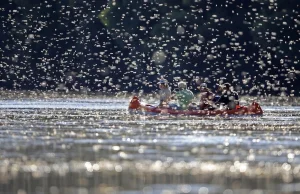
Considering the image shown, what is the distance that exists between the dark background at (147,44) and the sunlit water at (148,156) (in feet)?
147

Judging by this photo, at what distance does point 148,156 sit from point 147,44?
71419 mm

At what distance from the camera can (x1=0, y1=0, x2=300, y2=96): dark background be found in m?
A: 89.1

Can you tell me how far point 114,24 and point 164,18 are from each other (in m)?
7.64

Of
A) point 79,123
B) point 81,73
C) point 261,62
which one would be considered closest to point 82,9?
point 81,73

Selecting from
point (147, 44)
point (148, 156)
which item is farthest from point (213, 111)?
point (147, 44)

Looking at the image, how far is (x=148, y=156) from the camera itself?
2809cm

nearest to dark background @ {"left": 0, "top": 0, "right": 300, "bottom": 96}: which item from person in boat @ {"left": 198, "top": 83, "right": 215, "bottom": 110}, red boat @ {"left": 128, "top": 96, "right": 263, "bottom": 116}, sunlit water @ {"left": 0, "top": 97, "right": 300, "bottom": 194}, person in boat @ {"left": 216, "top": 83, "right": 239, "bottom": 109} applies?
red boat @ {"left": 128, "top": 96, "right": 263, "bottom": 116}

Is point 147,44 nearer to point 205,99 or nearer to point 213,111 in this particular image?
point 205,99

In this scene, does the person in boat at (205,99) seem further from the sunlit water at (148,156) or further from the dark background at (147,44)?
the dark background at (147,44)

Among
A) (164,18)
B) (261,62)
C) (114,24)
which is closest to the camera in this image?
(261,62)

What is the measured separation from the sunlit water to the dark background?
44.7m

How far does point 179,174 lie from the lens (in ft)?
79.5

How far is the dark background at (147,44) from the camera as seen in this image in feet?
292

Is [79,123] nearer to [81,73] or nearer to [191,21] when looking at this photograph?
[191,21]
